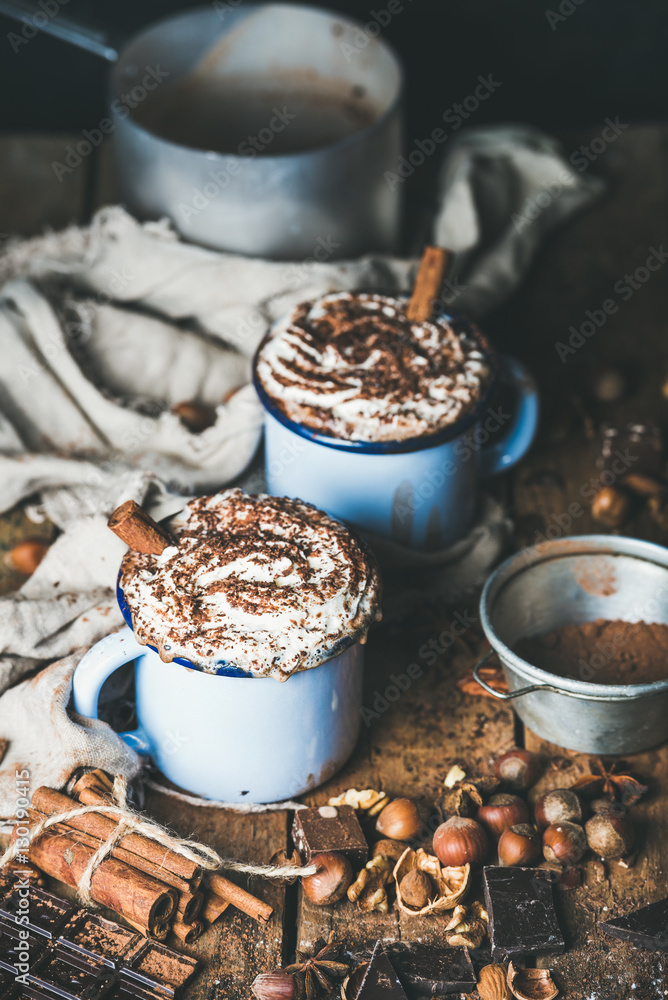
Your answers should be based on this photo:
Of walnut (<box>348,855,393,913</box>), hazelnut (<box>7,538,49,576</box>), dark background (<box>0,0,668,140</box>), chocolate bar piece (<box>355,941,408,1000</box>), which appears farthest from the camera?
dark background (<box>0,0,668,140</box>)

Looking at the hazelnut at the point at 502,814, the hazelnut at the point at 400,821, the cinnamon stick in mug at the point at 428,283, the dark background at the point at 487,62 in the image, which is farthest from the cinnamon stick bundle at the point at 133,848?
the dark background at the point at 487,62

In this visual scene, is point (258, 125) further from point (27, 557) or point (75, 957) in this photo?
point (75, 957)

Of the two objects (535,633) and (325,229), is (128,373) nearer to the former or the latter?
(325,229)

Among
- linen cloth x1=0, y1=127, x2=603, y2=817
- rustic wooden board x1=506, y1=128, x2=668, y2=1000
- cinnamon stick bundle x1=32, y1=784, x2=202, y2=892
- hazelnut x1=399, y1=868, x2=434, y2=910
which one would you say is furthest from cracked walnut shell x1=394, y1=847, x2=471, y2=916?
linen cloth x1=0, y1=127, x2=603, y2=817

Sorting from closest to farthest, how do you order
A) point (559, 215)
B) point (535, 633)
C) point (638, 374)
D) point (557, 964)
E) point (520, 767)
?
point (557, 964), point (520, 767), point (535, 633), point (638, 374), point (559, 215)

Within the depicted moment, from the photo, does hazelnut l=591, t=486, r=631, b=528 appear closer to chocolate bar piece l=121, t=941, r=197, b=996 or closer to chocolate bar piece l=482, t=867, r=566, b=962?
chocolate bar piece l=482, t=867, r=566, b=962

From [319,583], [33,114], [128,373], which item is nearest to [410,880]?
[319,583]
